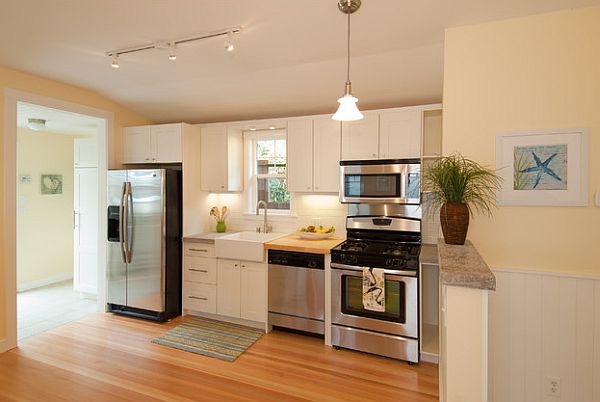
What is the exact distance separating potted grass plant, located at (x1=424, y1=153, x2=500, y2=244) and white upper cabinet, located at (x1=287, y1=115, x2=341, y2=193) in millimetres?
1460

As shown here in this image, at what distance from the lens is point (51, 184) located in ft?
17.9

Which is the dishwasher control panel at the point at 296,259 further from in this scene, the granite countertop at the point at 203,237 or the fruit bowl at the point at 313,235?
the granite countertop at the point at 203,237

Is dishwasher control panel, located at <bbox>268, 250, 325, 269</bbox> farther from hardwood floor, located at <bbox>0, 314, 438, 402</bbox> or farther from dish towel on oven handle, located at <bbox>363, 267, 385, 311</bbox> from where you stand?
hardwood floor, located at <bbox>0, 314, 438, 402</bbox>

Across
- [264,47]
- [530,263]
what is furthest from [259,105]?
[530,263]

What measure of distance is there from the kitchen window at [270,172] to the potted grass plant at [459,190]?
2.24 metres

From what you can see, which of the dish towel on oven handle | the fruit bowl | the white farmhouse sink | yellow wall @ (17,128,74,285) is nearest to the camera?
the dish towel on oven handle

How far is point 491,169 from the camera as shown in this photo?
Answer: 2.42 metres

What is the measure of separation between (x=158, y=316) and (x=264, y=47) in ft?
10.1

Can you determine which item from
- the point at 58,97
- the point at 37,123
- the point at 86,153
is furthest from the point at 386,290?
the point at 37,123

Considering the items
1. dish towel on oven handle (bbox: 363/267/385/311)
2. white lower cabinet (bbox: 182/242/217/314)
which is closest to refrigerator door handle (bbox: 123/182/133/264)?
white lower cabinet (bbox: 182/242/217/314)

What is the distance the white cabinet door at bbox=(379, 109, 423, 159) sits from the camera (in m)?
3.35

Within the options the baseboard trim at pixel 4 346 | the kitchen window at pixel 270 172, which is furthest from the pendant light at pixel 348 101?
the baseboard trim at pixel 4 346

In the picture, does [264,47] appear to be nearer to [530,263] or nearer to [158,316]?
[530,263]

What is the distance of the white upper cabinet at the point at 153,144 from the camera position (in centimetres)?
414
